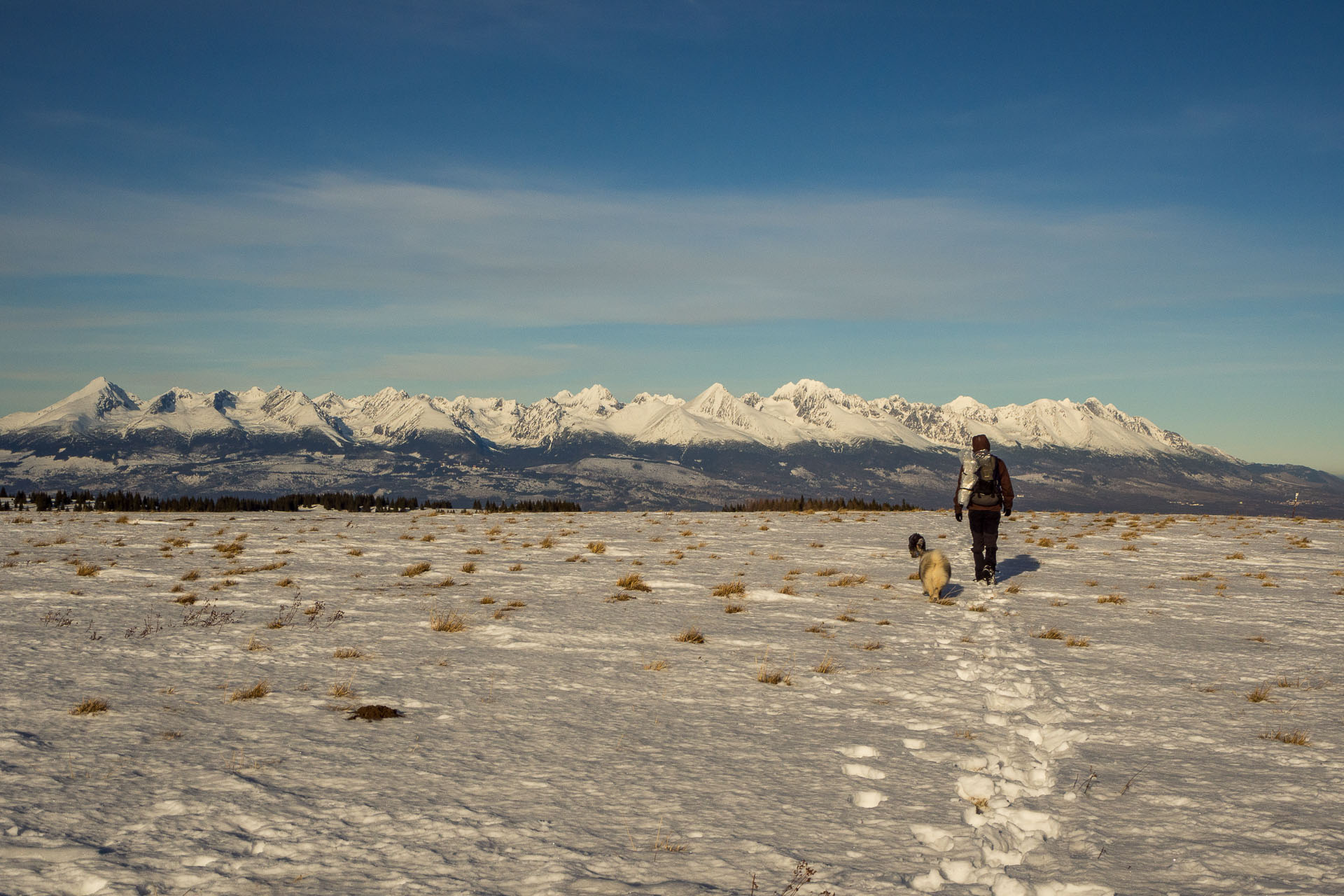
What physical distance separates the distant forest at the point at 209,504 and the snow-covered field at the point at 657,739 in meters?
35.7

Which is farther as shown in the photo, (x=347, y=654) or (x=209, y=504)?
(x=209, y=504)

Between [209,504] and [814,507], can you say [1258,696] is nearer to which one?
[814,507]

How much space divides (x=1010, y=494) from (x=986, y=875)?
1547 cm

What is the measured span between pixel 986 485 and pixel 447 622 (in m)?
12.8

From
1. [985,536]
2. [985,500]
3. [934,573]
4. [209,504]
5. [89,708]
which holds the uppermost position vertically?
[985,500]

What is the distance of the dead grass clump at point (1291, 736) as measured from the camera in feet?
25.3

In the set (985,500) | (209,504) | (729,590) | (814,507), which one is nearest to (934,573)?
(985,500)

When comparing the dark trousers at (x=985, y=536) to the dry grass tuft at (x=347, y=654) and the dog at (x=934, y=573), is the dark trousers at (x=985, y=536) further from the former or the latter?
the dry grass tuft at (x=347, y=654)

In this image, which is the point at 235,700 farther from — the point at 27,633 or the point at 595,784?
the point at 27,633

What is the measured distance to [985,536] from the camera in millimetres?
18516

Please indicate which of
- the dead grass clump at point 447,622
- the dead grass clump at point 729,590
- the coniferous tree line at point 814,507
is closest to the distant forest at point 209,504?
the coniferous tree line at point 814,507

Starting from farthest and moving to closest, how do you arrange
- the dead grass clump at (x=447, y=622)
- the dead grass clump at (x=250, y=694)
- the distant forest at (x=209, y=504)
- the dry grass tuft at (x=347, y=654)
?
the distant forest at (x=209, y=504) → the dead grass clump at (x=447, y=622) → the dry grass tuft at (x=347, y=654) → the dead grass clump at (x=250, y=694)

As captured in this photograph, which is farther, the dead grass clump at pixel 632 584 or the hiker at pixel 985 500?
the hiker at pixel 985 500

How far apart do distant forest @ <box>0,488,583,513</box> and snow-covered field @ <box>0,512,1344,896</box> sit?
35.7m
